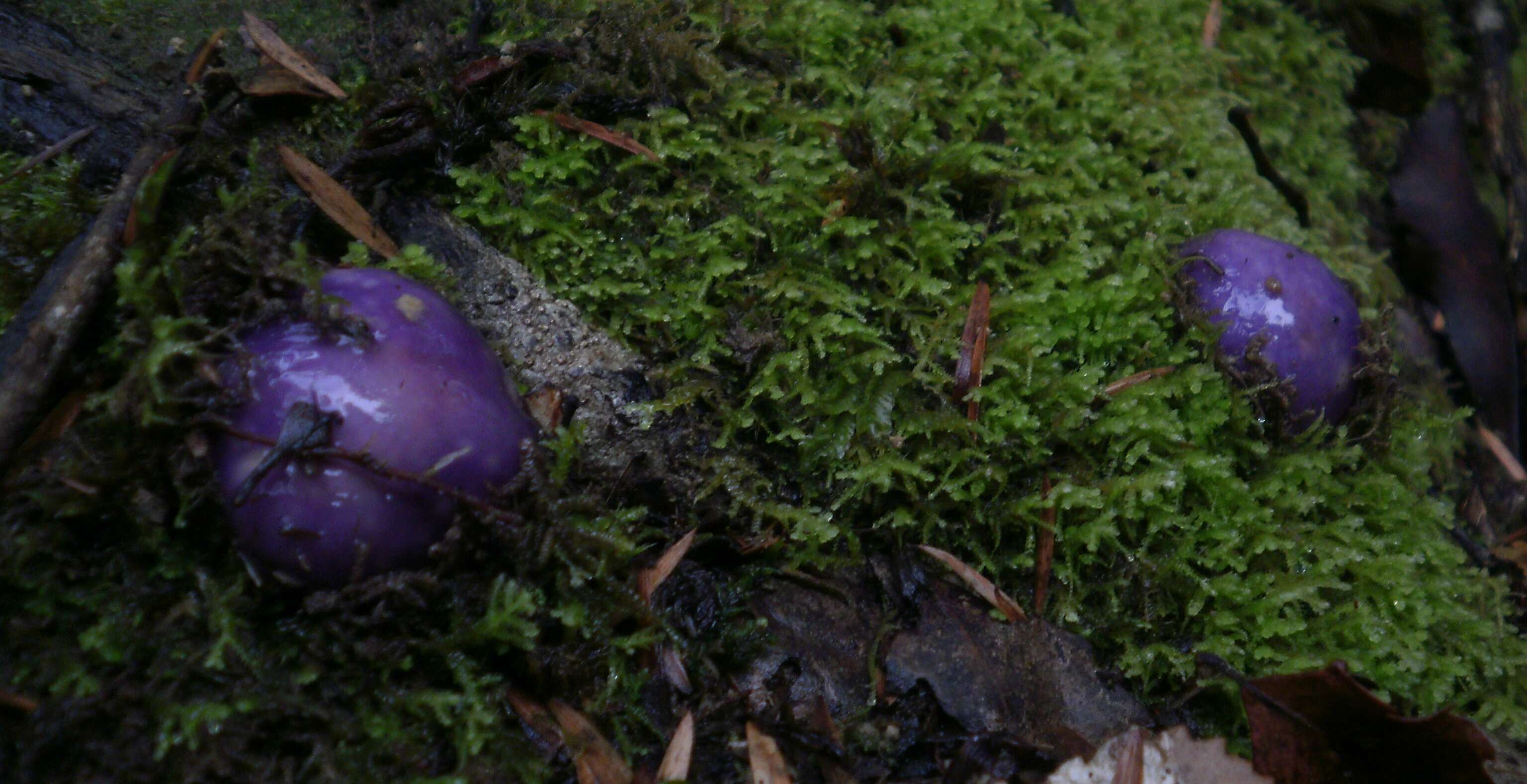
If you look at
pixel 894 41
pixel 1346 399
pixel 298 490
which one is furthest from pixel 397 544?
pixel 1346 399

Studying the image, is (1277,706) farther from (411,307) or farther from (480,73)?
(480,73)

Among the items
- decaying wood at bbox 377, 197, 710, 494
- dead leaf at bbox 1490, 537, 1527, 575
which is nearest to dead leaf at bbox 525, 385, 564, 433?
decaying wood at bbox 377, 197, 710, 494

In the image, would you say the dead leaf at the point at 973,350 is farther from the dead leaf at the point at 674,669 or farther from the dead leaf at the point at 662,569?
the dead leaf at the point at 674,669

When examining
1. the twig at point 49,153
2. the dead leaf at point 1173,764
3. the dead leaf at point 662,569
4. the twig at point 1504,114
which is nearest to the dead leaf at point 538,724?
the dead leaf at point 662,569

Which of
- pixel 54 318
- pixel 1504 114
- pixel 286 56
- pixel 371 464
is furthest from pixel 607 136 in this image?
pixel 1504 114

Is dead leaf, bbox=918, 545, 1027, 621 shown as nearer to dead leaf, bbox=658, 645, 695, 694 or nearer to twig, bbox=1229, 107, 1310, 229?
dead leaf, bbox=658, 645, 695, 694

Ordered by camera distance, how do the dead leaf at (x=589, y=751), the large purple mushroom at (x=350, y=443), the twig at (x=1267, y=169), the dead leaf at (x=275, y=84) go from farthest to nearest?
the twig at (x=1267, y=169)
the dead leaf at (x=275, y=84)
the dead leaf at (x=589, y=751)
the large purple mushroom at (x=350, y=443)
